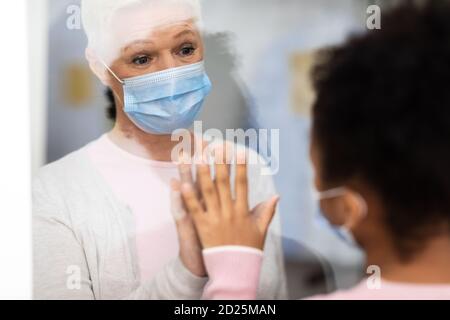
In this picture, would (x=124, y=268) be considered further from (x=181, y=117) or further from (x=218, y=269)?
(x=181, y=117)

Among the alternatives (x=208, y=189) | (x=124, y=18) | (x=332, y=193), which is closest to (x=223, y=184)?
(x=208, y=189)

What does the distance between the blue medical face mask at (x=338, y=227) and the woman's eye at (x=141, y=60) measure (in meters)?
0.57

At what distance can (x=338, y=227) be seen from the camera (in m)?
1.52

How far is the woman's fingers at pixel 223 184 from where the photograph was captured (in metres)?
1.66

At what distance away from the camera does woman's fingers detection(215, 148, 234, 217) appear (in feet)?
5.45

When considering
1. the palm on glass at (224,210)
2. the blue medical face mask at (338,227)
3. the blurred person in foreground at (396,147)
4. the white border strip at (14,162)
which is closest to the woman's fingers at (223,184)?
the palm on glass at (224,210)

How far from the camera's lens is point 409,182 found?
1.22 m

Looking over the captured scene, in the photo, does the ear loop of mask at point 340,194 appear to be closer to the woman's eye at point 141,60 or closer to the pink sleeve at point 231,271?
the pink sleeve at point 231,271

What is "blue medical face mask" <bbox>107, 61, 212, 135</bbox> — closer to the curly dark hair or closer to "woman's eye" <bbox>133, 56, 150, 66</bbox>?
"woman's eye" <bbox>133, 56, 150, 66</bbox>

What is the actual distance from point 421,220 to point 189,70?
744 millimetres

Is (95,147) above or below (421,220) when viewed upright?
above

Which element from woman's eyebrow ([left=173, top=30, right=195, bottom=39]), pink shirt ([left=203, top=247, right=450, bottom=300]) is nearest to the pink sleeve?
pink shirt ([left=203, top=247, right=450, bottom=300])

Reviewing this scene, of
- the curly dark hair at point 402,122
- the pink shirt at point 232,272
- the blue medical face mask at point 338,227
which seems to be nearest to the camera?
the curly dark hair at point 402,122
